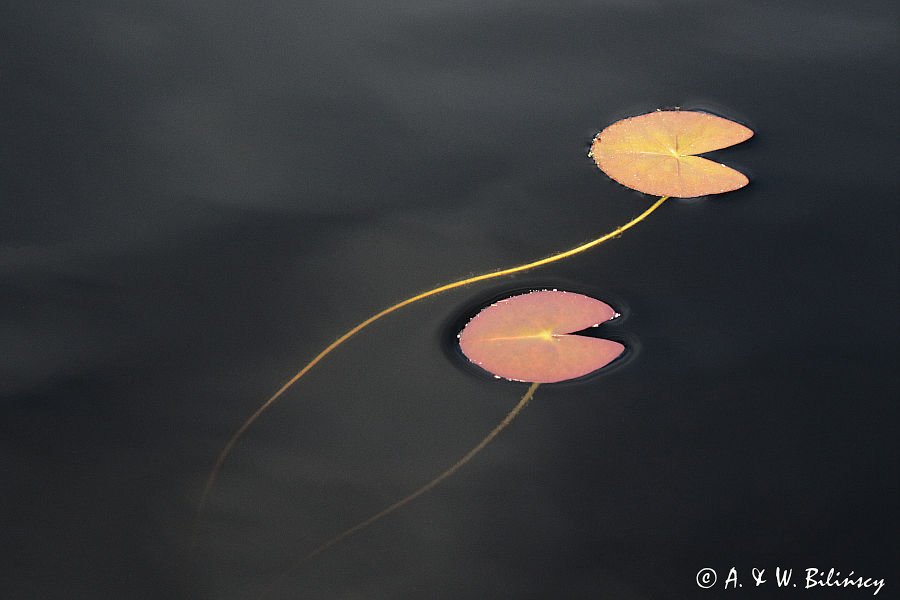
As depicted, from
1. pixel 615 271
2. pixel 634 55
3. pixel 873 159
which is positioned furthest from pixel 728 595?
pixel 634 55

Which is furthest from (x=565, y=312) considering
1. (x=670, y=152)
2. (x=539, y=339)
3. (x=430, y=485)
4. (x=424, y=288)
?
(x=670, y=152)

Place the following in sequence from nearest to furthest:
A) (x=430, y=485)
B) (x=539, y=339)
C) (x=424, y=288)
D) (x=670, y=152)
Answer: (x=430, y=485) → (x=539, y=339) → (x=424, y=288) → (x=670, y=152)

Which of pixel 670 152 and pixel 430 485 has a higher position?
pixel 670 152

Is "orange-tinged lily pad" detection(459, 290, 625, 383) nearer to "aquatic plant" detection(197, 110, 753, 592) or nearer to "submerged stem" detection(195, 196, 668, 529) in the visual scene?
"aquatic plant" detection(197, 110, 753, 592)

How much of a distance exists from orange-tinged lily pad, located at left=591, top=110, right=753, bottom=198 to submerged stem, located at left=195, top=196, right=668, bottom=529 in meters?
0.06

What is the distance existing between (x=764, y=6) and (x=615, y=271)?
1175 mm

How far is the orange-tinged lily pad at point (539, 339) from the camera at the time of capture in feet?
5.75

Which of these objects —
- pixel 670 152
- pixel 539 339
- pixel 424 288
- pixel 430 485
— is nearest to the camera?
pixel 430 485

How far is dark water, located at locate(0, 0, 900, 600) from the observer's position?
59.9 inches

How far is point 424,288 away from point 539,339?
0.27 meters

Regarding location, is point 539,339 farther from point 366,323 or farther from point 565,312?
point 366,323

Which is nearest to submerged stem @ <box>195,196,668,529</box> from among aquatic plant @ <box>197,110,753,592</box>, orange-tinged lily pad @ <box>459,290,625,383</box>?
aquatic plant @ <box>197,110,753,592</box>

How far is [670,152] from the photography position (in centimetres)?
219

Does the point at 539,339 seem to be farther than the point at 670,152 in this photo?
No
